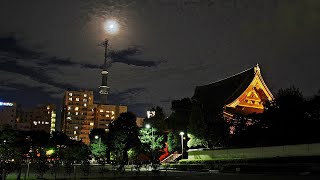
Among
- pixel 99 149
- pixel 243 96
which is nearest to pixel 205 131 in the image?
pixel 243 96

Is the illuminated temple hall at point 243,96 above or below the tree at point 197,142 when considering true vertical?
above

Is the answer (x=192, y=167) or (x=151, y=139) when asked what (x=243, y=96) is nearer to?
(x=151, y=139)

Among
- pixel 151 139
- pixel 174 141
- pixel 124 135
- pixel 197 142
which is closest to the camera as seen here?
pixel 197 142

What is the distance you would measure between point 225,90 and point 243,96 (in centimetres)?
538

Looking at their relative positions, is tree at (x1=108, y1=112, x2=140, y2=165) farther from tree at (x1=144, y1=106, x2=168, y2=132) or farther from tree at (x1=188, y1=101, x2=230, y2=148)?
tree at (x1=188, y1=101, x2=230, y2=148)

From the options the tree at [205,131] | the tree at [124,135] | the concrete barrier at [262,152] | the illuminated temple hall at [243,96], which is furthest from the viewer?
the tree at [124,135]

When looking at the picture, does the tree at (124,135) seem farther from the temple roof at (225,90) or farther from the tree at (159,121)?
the temple roof at (225,90)

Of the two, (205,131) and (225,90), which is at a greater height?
(225,90)

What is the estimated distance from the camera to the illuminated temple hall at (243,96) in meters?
57.1

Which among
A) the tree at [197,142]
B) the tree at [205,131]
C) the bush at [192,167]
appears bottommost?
the bush at [192,167]

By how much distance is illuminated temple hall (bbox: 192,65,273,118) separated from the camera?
187 ft

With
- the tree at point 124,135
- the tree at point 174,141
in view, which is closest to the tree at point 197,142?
the tree at point 174,141

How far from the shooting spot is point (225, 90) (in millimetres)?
63031

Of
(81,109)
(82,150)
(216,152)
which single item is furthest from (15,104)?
(216,152)
